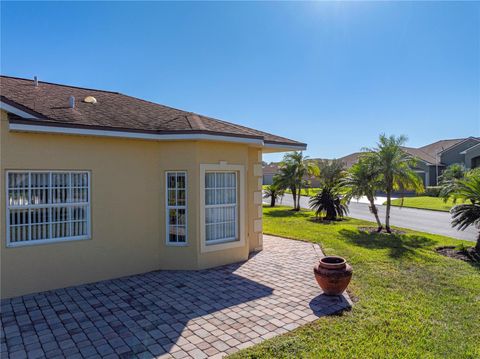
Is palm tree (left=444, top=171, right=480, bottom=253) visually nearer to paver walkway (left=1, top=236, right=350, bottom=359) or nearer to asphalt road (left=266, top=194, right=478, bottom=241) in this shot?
asphalt road (left=266, top=194, right=478, bottom=241)

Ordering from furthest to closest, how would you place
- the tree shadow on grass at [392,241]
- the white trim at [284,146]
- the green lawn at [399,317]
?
the tree shadow on grass at [392,241] < the white trim at [284,146] < the green lawn at [399,317]

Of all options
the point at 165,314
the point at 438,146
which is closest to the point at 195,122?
the point at 165,314

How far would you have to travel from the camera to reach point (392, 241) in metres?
13.8

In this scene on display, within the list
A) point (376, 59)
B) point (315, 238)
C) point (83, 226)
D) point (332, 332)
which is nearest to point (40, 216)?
point (83, 226)

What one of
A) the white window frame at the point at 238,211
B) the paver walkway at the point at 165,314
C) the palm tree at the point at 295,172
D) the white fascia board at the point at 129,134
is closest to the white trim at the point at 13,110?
the white fascia board at the point at 129,134

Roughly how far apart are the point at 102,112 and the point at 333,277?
24.6 ft

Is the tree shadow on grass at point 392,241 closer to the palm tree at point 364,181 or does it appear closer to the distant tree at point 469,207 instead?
the distant tree at point 469,207

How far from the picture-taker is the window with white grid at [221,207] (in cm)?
939

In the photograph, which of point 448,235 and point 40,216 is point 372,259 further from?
point 40,216

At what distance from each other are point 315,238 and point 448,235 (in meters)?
7.43

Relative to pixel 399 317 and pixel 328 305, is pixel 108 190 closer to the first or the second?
pixel 328 305

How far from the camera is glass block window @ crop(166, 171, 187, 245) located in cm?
916

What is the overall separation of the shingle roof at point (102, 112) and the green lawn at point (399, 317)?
16.8 feet

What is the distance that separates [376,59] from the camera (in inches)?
540
